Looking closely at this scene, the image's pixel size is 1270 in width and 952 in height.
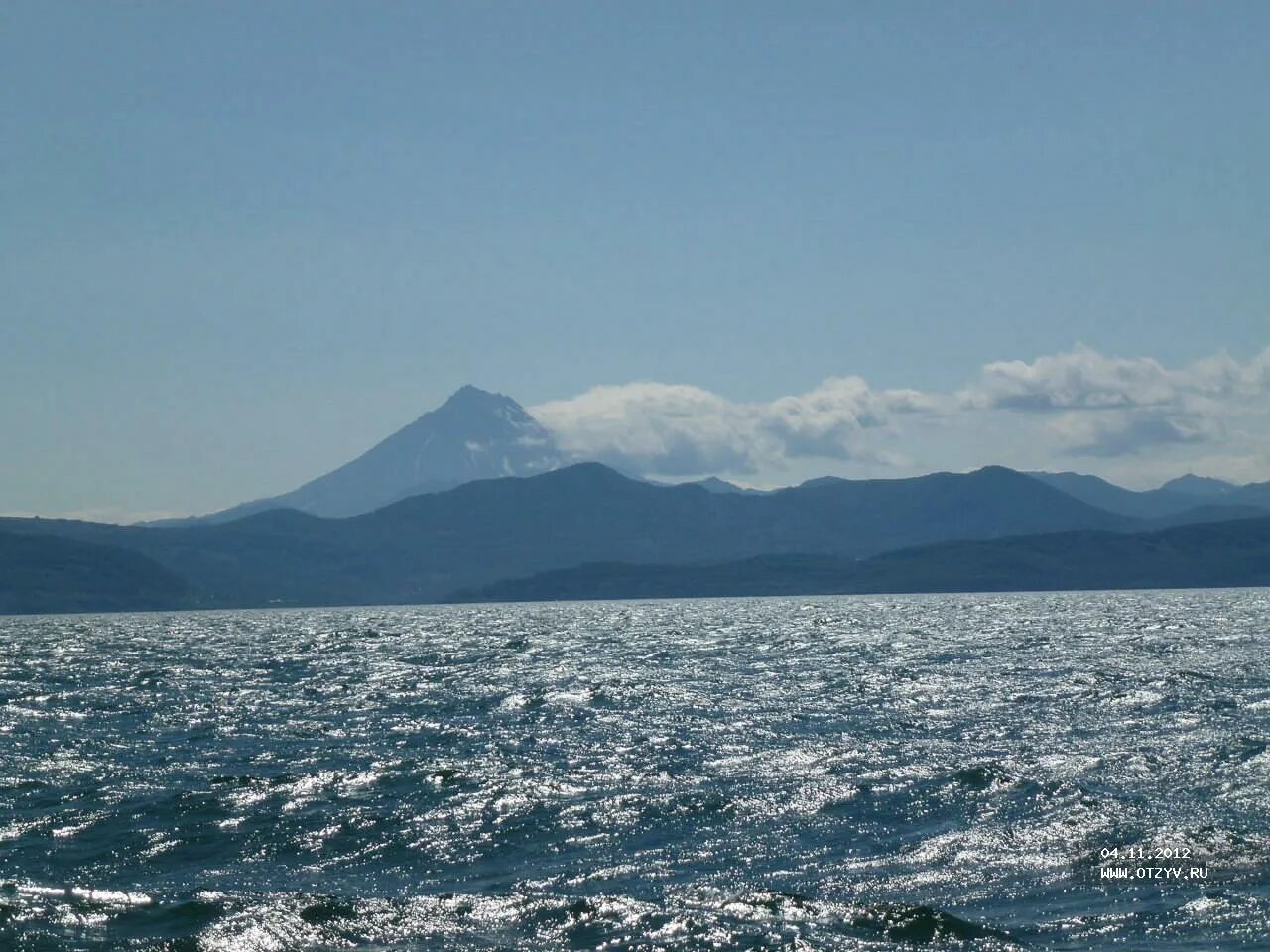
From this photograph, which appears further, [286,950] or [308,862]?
[308,862]

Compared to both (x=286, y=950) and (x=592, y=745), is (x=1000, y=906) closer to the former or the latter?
(x=286, y=950)

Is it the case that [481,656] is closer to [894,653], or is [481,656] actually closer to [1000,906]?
[894,653]

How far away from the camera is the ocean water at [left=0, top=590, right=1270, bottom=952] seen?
1309 inches

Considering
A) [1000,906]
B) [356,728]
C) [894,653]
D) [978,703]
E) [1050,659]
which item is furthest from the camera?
[894,653]

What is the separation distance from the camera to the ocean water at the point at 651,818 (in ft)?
109

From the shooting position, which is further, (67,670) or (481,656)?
(481,656)

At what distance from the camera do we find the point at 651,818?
46.3 m

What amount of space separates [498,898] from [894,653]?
331 ft

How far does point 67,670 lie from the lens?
13362cm

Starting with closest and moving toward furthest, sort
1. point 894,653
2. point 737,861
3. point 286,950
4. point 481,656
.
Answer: point 286,950, point 737,861, point 894,653, point 481,656

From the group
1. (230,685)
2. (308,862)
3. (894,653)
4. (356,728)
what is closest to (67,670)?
(230,685)

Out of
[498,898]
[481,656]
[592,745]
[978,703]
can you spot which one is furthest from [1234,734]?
[481,656]

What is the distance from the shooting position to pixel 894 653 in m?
132

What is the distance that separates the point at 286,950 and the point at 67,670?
114 metres
